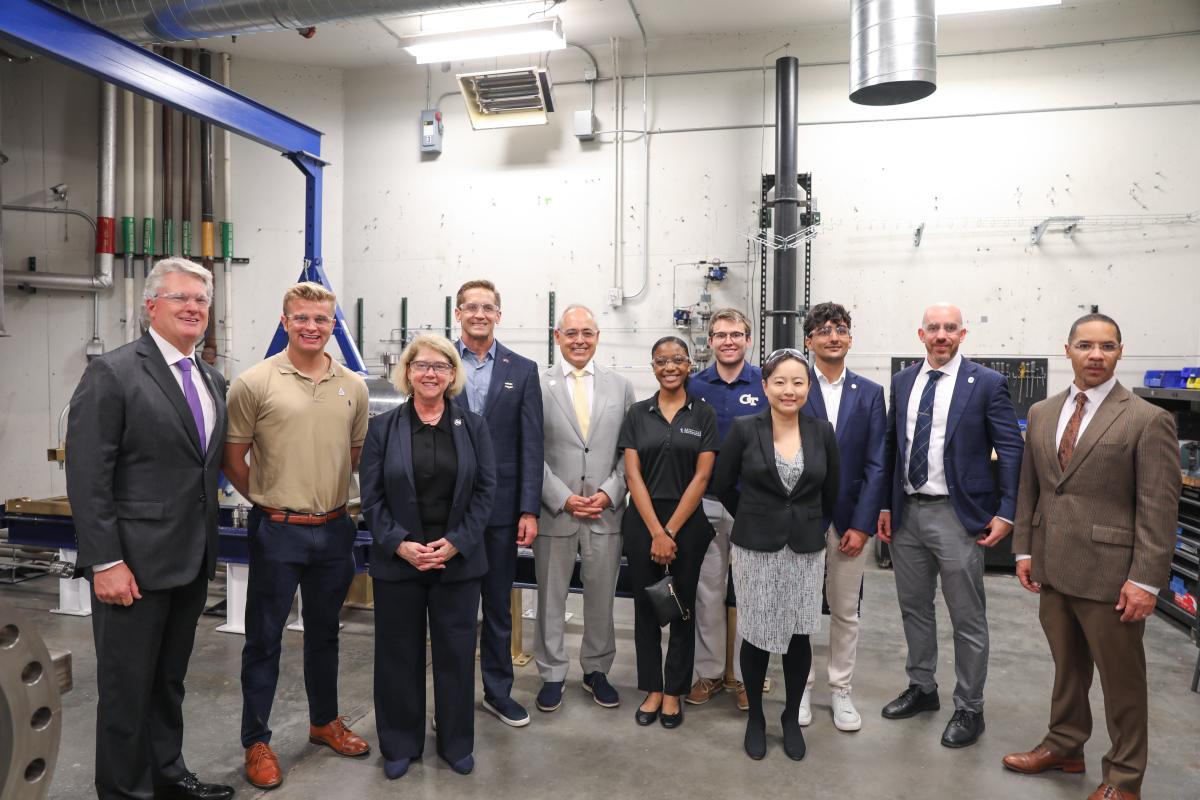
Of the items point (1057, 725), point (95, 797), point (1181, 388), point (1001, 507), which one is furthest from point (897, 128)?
point (95, 797)

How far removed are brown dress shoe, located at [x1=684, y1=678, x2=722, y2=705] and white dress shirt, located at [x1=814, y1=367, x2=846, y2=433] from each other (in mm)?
1210

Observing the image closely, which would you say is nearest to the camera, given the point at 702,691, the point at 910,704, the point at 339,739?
the point at 339,739

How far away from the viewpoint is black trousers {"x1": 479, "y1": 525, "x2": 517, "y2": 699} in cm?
296

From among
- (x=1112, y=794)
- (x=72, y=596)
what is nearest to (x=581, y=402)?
(x=1112, y=794)

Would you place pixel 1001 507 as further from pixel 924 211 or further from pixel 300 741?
pixel 924 211

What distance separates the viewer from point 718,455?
9.44 feet

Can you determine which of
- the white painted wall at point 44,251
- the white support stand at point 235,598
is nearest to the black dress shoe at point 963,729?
the white support stand at point 235,598

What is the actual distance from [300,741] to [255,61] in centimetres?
600

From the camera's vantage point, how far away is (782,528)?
8.69 ft

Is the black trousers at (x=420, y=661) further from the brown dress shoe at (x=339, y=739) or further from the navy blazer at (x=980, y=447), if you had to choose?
the navy blazer at (x=980, y=447)

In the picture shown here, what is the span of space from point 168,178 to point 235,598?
13.5ft

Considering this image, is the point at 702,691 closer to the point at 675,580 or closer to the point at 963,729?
the point at 675,580

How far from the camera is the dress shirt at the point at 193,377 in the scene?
7.23 feet

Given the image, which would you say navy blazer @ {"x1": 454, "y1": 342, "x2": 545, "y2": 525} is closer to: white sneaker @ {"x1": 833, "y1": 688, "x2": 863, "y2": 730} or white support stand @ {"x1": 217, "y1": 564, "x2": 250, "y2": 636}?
white sneaker @ {"x1": 833, "y1": 688, "x2": 863, "y2": 730}
